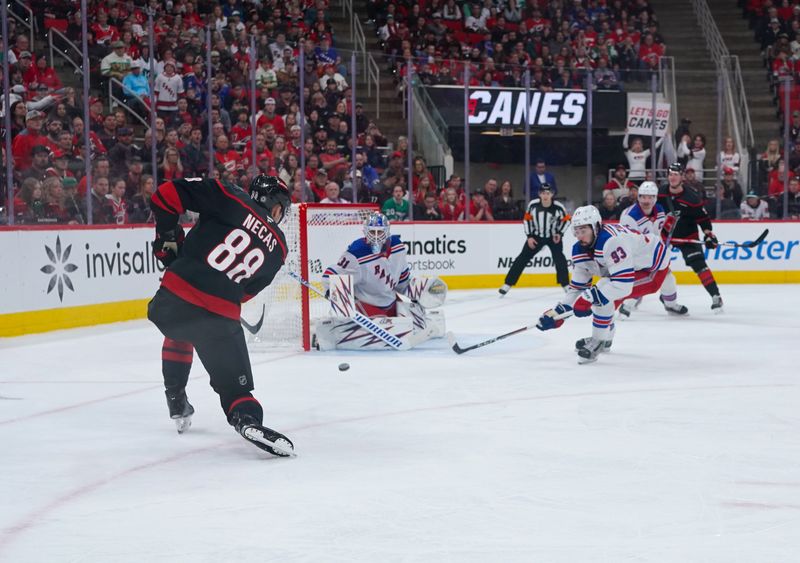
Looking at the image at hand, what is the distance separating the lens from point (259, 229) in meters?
3.72

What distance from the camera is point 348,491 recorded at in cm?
316

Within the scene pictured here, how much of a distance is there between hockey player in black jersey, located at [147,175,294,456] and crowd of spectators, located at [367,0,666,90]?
31.8 feet

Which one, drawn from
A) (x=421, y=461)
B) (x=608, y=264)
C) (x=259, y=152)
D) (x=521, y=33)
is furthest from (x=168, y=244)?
(x=521, y=33)

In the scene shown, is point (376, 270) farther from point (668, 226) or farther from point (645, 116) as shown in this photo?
point (645, 116)

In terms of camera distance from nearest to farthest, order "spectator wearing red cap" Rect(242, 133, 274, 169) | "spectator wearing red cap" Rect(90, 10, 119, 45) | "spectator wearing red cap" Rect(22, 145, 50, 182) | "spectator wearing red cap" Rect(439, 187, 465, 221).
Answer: "spectator wearing red cap" Rect(22, 145, 50, 182)
"spectator wearing red cap" Rect(90, 10, 119, 45)
"spectator wearing red cap" Rect(242, 133, 274, 169)
"spectator wearing red cap" Rect(439, 187, 465, 221)

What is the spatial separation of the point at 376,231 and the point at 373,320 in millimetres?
638

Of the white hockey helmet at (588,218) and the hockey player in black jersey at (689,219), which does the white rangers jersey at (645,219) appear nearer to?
the hockey player in black jersey at (689,219)

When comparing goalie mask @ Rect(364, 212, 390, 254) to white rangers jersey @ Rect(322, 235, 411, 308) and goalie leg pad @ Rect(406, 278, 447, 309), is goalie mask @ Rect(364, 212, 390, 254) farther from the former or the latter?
goalie leg pad @ Rect(406, 278, 447, 309)

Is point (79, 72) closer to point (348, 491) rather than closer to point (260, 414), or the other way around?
point (260, 414)

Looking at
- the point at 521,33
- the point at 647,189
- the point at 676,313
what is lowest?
the point at 676,313

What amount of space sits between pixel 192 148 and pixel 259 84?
1.13 metres

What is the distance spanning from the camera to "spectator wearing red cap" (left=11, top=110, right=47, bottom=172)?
7.35 metres

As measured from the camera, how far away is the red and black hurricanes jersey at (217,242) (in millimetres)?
3686

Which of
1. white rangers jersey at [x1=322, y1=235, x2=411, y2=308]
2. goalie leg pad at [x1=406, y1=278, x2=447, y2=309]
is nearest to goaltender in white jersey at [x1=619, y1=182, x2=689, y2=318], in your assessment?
goalie leg pad at [x1=406, y1=278, x2=447, y2=309]
